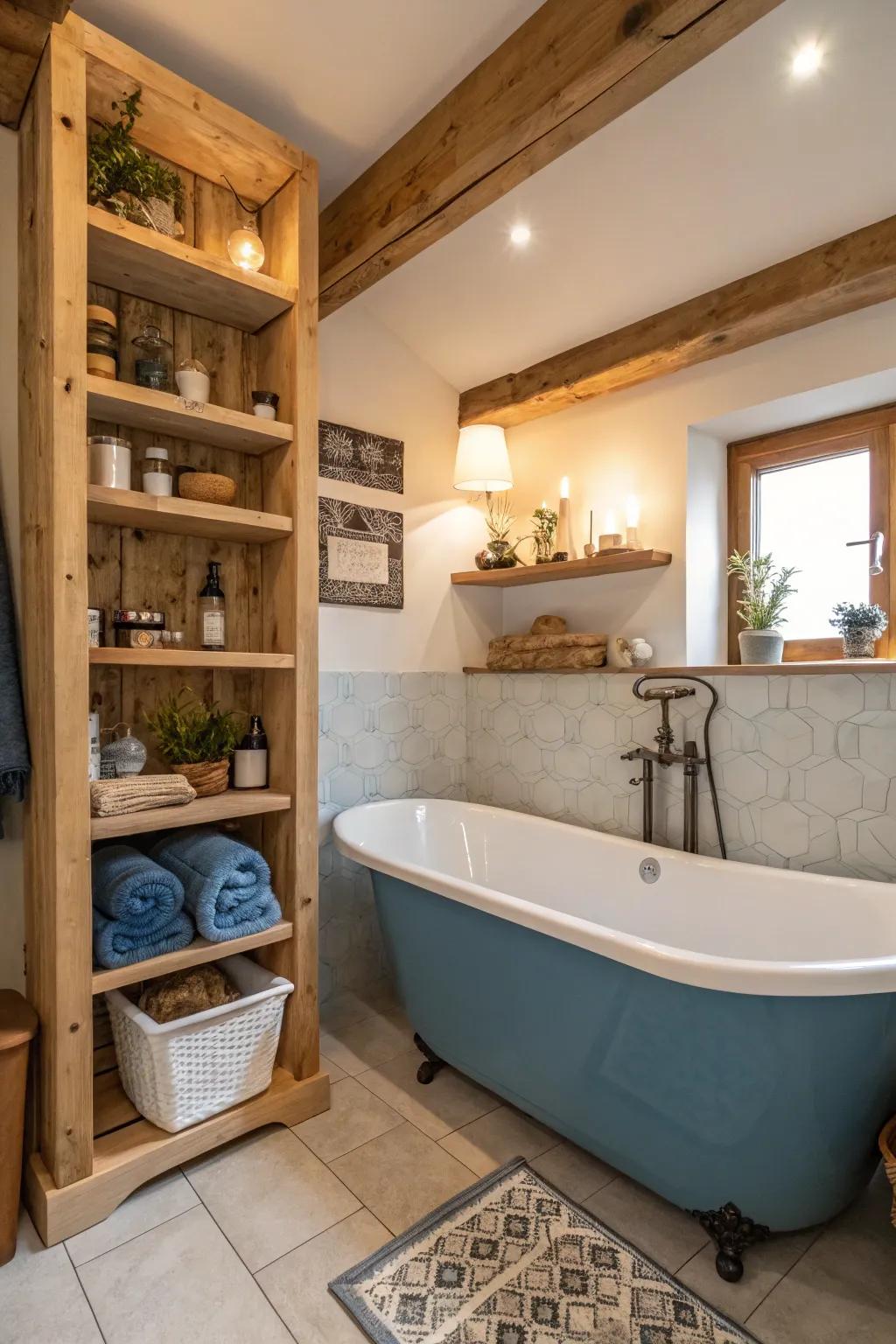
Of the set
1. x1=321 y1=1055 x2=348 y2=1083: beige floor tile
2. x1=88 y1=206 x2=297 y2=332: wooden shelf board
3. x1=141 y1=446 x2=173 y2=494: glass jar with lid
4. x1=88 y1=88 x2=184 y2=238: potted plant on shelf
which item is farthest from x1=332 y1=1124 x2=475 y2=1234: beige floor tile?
x1=88 y1=88 x2=184 y2=238: potted plant on shelf

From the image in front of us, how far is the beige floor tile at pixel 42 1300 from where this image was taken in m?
1.37

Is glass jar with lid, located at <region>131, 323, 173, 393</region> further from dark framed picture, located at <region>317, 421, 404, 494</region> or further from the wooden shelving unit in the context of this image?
dark framed picture, located at <region>317, 421, 404, 494</region>

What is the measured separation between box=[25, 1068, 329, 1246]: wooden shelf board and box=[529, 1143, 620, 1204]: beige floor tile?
632 mm

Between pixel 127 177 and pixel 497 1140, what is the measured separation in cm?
260

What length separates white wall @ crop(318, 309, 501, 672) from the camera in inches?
108

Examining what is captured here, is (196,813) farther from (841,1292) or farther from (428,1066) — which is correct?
(841,1292)

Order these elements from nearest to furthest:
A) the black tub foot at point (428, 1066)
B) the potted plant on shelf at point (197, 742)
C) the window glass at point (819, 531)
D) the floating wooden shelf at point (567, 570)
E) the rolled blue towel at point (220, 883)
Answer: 1. the rolled blue towel at point (220, 883)
2. the potted plant on shelf at point (197, 742)
3. the black tub foot at point (428, 1066)
4. the window glass at point (819, 531)
5. the floating wooden shelf at point (567, 570)

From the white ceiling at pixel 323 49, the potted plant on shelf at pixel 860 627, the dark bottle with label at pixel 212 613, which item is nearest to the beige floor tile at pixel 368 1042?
the dark bottle with label at pixel 212 613

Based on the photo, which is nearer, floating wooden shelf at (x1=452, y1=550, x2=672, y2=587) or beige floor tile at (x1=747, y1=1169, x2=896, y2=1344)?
beige floor tile at (x1=747, y1=1169, x2=896, y2=1344)

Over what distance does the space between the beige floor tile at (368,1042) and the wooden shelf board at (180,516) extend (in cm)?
163

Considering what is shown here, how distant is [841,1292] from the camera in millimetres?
1457

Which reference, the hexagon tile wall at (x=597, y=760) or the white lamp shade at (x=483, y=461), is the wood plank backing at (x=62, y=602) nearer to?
the hexagon tile wall at (x=597, y=760)

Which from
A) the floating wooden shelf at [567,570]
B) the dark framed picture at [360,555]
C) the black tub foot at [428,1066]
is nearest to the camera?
the black tub foot at [428,1066]

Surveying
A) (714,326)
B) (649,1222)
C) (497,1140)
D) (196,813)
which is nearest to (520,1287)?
(649,1222)
